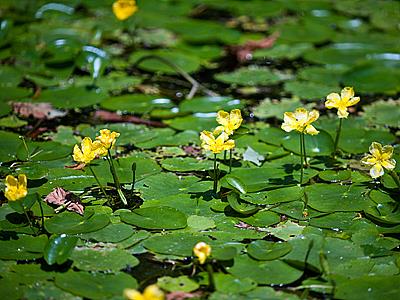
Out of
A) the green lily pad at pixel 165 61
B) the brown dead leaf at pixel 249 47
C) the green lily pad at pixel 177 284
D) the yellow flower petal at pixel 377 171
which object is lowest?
the brown dead leaf at pixel 249 47

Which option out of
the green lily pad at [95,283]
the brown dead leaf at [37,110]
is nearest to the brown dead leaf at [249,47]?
the brown dead leaf at [37,110]

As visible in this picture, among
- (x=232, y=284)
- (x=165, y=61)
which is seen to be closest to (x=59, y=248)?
(x=232, y=284)

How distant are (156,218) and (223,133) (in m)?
0.30

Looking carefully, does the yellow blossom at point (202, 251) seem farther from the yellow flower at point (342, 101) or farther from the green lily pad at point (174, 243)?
the yellow flower at point (342, 101)

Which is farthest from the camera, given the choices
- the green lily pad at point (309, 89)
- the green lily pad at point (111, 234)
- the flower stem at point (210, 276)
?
the green lily pad at point (309, 89)

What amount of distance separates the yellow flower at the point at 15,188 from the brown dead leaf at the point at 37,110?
35.9 inches

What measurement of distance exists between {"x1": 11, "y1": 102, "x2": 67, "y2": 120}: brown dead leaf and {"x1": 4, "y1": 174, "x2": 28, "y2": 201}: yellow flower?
2.99ft

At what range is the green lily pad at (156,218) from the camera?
1.96m

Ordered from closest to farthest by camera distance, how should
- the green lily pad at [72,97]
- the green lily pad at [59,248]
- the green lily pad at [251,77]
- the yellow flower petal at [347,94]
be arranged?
the green lily pad at [59,248], the yellow flower petal at [347,94], the green lily pad at [72,97], the green lily pad at [251,77]

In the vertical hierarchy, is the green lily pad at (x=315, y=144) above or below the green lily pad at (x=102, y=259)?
below

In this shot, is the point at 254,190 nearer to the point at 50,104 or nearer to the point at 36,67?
the point at 50,104

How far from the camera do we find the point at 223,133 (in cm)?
204

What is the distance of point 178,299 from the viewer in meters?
1.69

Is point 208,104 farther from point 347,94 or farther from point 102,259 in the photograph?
point 102,259
